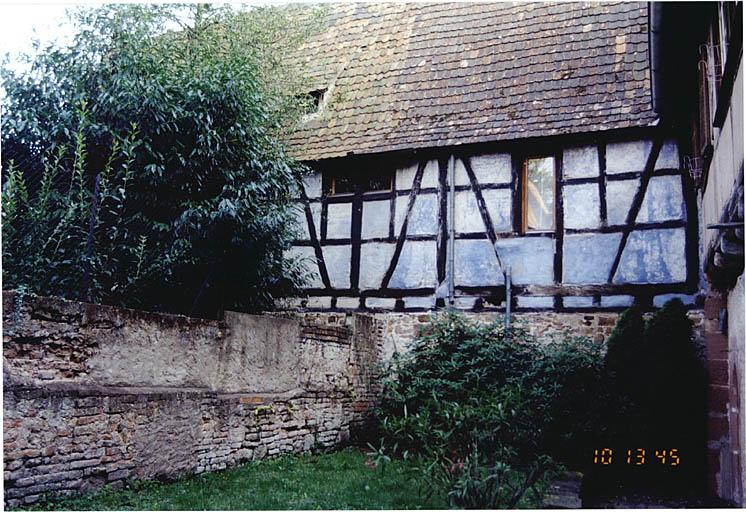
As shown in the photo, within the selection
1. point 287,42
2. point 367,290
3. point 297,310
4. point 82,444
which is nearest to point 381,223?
point 367,290

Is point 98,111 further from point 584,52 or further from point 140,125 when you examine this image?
point 584,52

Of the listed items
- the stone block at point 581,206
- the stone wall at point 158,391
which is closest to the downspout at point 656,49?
the stone block at point 581,206

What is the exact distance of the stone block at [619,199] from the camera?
853 centimetres

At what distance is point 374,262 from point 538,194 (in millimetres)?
2326

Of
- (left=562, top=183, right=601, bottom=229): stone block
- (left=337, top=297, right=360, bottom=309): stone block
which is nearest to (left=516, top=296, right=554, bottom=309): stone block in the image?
(left=562, top=183, right=601, bottom=229): stone block

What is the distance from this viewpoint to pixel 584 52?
9258 millimetres

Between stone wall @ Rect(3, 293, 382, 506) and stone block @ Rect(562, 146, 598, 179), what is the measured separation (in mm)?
3655

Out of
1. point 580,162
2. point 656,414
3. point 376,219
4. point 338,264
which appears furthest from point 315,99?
point 656,414

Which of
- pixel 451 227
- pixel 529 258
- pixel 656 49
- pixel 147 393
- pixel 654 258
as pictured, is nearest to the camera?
pixel 147 393

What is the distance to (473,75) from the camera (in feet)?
32.0

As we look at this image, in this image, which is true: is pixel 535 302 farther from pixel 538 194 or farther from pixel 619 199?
Answer: pixel 619 199

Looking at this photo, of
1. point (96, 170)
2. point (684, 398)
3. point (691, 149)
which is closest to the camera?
point (684, 398)

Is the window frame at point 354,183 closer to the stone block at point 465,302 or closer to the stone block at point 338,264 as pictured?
the stone block at point 338,264

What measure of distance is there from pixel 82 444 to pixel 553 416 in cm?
434
